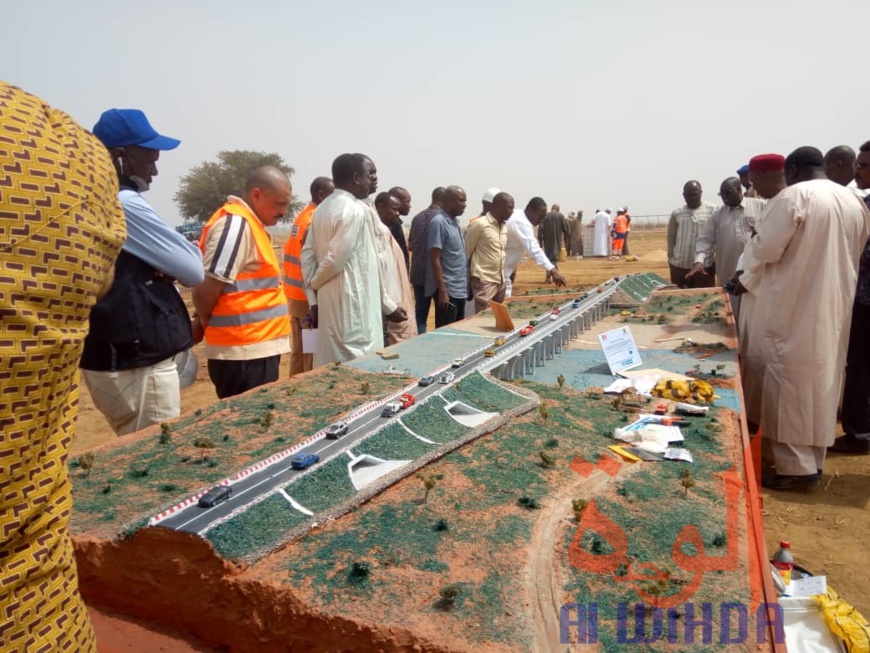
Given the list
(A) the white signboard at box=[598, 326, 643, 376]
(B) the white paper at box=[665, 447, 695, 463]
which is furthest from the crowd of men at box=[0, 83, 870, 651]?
(B) the white paper at box=[665, 447, 695, 463]

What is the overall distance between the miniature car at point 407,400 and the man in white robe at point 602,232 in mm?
22031

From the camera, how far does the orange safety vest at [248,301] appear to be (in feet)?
11.8

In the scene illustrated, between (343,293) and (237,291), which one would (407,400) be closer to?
(237,291)

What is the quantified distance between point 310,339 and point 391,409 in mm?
2050

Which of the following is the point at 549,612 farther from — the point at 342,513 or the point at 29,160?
the point at 29,160

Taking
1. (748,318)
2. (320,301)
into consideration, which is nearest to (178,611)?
(320,301)

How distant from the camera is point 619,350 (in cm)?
394

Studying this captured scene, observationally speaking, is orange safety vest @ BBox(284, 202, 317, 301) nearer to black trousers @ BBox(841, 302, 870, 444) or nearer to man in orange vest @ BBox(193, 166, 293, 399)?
man in orange vest @ BBox(193, 166, 293, 399)

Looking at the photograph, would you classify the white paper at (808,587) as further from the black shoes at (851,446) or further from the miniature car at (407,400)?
the black shoes at (851,446)

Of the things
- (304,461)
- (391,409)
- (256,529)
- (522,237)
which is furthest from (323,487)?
(522,237)

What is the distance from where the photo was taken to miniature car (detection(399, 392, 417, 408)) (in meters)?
2.92

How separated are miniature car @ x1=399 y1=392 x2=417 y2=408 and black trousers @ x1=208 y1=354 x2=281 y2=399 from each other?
1212 mm

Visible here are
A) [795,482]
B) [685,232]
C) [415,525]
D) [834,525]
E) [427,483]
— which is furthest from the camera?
[685,232]

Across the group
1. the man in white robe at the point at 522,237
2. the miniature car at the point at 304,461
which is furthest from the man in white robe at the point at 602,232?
the miniature car at the point at 304,461
